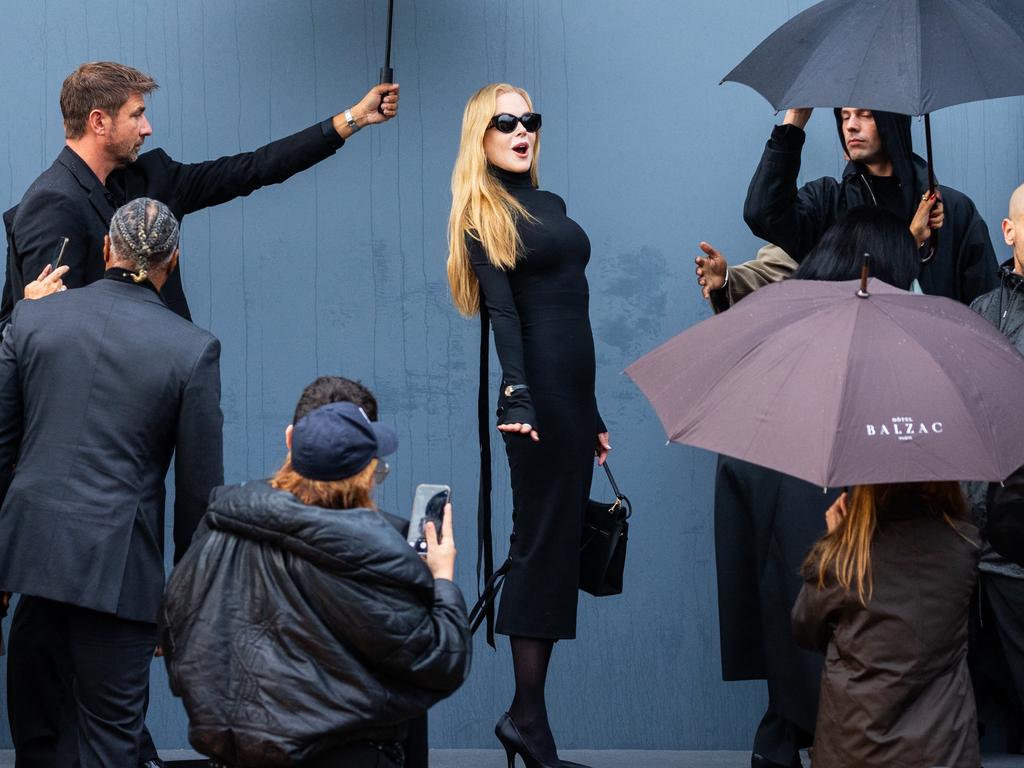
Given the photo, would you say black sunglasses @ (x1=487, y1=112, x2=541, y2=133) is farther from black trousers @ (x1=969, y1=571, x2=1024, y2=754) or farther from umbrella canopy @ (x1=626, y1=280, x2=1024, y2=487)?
black trousers @ (x1=969, y1=571, x2=1024, y2=754)

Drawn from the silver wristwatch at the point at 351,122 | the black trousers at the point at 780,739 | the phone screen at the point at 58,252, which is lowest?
the black trousers at the point at 780,739

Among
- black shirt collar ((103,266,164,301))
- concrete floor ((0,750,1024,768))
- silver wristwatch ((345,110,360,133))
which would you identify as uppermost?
silver wristwatch ((345,110,360,133))

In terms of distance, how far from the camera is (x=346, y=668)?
10.8ft

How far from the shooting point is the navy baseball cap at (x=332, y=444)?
10.9ft

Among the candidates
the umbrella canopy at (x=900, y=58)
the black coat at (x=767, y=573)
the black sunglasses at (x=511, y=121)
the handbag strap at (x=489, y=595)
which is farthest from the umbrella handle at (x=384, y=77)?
the black coat at (x=767, y=573)

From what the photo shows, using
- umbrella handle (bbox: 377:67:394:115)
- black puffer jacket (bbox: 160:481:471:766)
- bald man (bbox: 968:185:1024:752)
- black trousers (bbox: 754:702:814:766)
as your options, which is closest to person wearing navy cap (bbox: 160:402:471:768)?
black puffer jacket (bbox: 160:481:471:766)

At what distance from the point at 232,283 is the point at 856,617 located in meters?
2.74

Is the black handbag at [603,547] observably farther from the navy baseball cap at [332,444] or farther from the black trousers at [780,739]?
the navy baseball cap at [332,444]

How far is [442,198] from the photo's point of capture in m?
5.53

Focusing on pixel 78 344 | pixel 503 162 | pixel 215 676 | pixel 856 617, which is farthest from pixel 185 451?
pixel 856 617

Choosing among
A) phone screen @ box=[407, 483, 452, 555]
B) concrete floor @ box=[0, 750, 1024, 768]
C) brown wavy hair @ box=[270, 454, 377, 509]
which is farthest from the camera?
concrete floor @ box=[0, 750, 1024, 768]

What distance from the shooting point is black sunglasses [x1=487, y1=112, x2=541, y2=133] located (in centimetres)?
493

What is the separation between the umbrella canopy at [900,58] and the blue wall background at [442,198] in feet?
2.84

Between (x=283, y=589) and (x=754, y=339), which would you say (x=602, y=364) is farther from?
(x=283, y=589)
